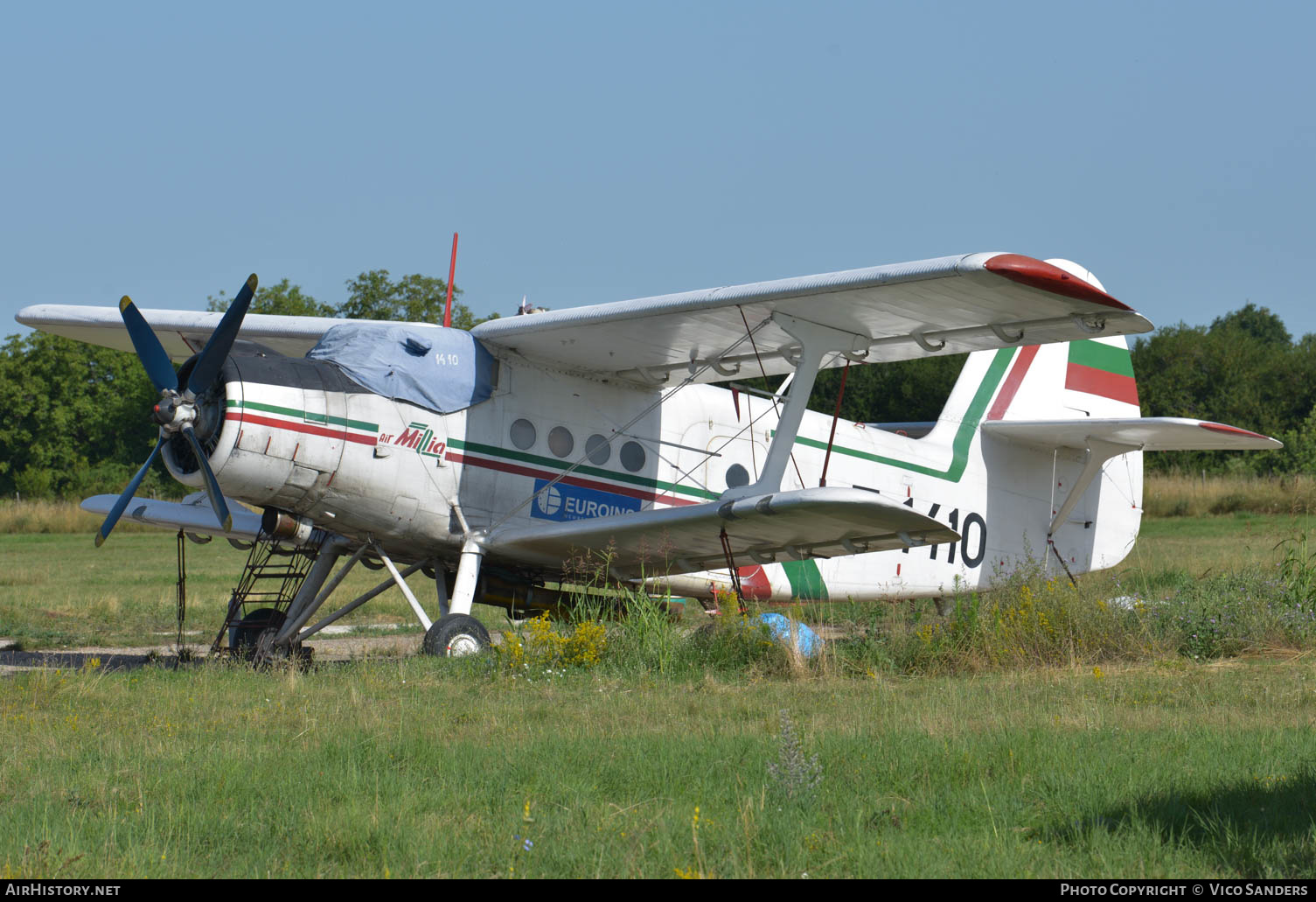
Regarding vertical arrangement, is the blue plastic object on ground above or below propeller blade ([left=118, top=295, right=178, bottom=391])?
below

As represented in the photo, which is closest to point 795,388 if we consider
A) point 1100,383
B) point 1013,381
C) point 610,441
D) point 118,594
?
point 610,441

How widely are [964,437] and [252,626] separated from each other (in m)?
8.16

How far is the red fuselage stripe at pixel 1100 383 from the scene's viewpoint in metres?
14.8

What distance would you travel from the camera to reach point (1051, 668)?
864cm

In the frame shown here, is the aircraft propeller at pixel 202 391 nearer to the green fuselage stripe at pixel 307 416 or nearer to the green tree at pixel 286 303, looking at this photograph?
the green fuselage stripe at pixel 307 416

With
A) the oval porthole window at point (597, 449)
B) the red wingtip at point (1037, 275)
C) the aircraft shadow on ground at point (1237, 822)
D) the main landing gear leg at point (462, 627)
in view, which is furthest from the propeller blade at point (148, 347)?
the aircraft shadow on ground at point (1237, 822)

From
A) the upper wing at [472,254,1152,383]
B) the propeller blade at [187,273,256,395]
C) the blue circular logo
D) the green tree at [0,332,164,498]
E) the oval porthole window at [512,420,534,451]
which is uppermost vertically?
the green tree at [0,332,164,498]

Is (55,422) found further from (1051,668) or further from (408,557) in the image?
(1051,668)

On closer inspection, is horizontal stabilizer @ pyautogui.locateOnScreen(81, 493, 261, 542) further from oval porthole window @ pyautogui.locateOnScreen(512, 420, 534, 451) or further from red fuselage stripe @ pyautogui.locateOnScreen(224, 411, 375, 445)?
oval porthole window @ pyautogui.locateOnScreen(512, 420, 534, 451)

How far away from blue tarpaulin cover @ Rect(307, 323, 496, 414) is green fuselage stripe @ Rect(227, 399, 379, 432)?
1.13 feet

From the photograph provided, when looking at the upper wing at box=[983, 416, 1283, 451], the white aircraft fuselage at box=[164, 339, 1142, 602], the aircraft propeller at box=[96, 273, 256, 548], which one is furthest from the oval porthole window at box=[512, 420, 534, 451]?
the upper wing at box=[983, 416, 1283, 451]

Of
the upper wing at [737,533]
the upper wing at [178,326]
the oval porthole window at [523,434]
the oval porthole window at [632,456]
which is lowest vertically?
the upper wing at [737,533]

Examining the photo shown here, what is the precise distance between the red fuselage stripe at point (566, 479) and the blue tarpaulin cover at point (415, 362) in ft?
1.50

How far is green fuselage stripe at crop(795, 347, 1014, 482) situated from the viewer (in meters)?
13.3
